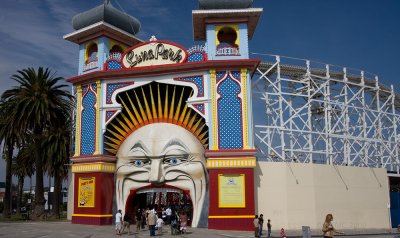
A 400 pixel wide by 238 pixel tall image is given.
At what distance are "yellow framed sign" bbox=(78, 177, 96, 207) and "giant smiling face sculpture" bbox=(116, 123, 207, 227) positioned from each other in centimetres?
170

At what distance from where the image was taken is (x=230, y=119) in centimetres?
2714

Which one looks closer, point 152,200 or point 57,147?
point 152,200

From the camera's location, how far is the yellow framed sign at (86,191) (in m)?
28.7

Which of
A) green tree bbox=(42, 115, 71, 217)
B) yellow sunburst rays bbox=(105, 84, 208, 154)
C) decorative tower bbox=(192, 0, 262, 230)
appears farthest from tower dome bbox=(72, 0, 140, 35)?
Answer: green tree bbox=(42, 115, 71, 217)

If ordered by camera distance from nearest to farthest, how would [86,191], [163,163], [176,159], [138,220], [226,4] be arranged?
[138,220] → [176,159] → [163,163] → [226,4] → [86,191]

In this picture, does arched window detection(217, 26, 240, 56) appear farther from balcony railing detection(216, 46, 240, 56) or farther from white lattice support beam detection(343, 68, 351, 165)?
white lattice support beam detection(343, 68, 351, 165)

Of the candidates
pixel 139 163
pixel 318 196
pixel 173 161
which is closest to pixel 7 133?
pixel 139 163

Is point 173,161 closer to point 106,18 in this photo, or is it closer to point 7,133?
point 106,18

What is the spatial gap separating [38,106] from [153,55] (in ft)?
36.9

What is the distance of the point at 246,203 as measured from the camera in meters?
25.7

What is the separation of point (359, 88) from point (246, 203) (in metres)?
21.6

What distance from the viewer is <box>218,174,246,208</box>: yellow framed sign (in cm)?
2584

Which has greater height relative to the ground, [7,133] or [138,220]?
[7,133]

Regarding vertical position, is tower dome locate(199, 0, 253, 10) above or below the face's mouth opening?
above
